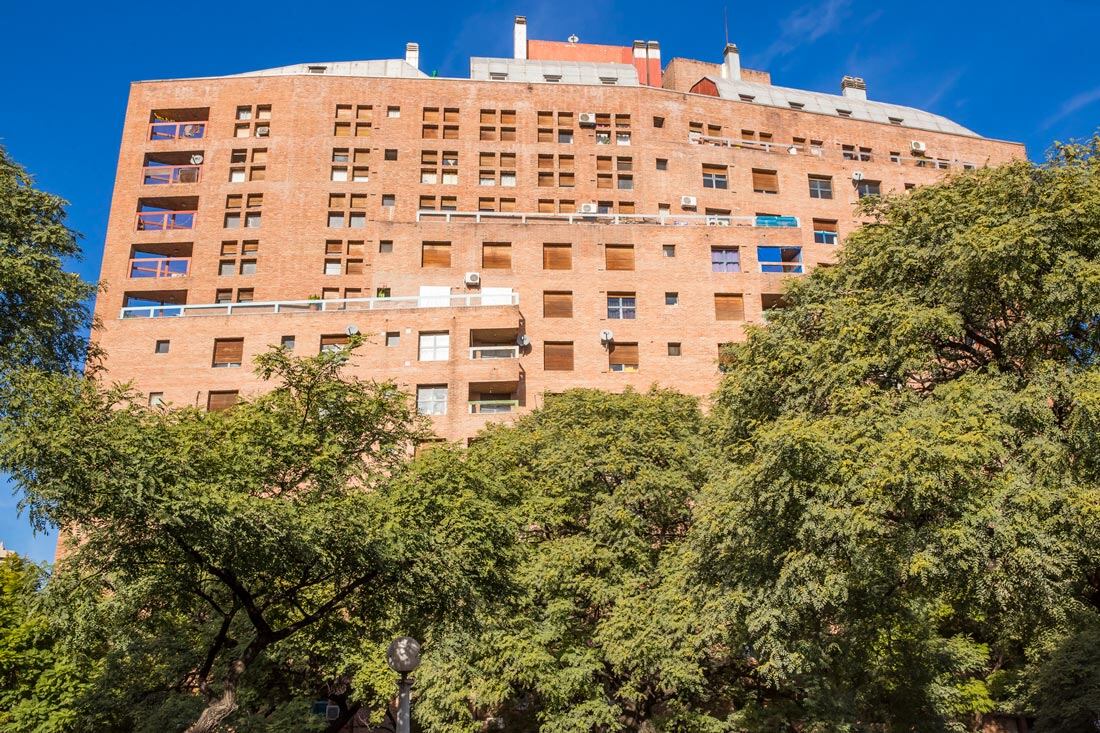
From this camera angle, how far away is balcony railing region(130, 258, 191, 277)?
176 feet

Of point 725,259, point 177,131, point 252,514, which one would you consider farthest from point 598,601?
point 177,131

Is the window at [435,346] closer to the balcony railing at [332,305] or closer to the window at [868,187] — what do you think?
the balcony railing at [332,305]

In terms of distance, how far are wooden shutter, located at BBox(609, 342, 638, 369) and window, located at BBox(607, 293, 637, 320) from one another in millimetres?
1491

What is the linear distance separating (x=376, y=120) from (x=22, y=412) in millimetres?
43789

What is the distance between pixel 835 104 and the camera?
71.4m

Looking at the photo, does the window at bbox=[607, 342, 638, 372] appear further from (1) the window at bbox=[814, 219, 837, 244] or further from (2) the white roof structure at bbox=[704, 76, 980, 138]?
(2) the white roof structure at bbox=[704, 76, 980, 138]

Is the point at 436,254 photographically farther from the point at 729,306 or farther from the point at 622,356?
the point at 729,306

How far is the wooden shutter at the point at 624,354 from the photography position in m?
45.4

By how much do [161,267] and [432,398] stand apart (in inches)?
861

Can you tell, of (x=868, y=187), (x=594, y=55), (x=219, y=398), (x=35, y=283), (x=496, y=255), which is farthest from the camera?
(x=594, y=55)

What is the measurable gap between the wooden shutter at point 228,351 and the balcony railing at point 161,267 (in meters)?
11.9

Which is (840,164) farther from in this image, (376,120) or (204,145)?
(204,145)

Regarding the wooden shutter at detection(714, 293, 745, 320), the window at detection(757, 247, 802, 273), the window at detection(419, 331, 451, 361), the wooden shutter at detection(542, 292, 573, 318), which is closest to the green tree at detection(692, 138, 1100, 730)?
the window at detection(419, 331, 451, 361)

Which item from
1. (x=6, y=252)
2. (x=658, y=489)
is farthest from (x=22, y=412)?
(x=658, y=489)
